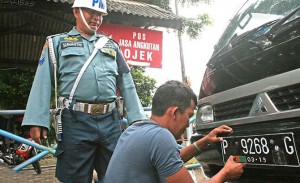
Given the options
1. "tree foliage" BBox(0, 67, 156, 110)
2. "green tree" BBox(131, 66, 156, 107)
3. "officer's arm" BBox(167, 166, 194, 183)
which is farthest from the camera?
"green tree" BBox(131, 66, 156, 107)

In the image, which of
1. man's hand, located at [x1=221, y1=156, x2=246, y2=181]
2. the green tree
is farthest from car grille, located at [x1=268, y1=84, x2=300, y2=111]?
the green tree

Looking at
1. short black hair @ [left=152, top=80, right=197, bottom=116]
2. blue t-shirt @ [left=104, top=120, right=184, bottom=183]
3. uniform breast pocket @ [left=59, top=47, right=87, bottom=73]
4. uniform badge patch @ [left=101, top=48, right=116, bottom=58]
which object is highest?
uniform badge patch @ [left=101, top=48, right=116, bottom=58]

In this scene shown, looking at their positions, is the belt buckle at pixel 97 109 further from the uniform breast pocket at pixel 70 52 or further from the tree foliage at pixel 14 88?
the tree foliage at pixel 14 88

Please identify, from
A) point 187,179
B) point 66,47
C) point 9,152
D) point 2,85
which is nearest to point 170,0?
point 2,85

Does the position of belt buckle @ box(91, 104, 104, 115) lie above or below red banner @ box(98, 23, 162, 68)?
below

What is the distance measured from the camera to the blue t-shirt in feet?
4.63

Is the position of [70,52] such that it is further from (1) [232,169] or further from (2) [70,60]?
(1) [232,169]

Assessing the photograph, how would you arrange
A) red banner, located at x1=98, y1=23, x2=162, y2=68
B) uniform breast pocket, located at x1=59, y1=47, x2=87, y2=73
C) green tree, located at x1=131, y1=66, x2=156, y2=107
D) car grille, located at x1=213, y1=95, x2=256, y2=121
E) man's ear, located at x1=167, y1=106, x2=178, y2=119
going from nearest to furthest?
man's ear, located at x1=167, y1=106, x2=178, y2=119 → car grille, located at x1=213, y1=95, x2=256, y2=121 → uniform breast pocket, located at x1=59, y1=47, x2=87, y2=73 → red banner, located at x1=98, y1=23, x2=162, y2=68 → green tree, located at x1=131, y1=66, x2=156, y2=107

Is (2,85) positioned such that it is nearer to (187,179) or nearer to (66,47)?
(66,47)

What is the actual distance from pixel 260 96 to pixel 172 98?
1.75 ft

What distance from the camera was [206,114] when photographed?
239cm

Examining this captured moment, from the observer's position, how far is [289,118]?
1.57 metres

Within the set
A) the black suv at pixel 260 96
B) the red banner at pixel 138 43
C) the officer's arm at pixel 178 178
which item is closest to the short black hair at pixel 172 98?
the officer's arm at pixel 178 178

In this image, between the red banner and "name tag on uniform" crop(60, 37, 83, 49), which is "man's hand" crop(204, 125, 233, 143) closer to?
"name tag on uniform" crop(60, 37, 83, 49)
